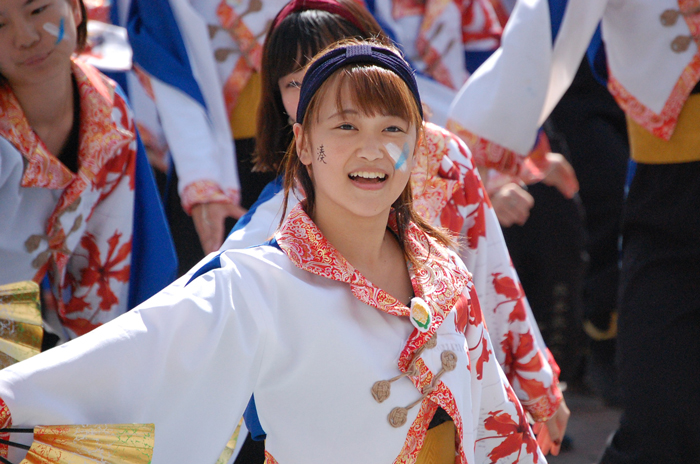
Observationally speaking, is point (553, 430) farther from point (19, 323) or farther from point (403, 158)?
point (19, 323)

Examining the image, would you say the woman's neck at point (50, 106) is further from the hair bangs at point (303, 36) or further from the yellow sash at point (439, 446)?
the yellow sash at point (439, 446)

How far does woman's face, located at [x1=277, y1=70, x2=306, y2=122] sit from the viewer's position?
1.95 m

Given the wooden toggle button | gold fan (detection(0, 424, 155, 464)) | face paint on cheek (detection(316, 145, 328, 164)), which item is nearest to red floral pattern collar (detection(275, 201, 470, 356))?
face paint on cheek (detection(316, 145, 328, 164))

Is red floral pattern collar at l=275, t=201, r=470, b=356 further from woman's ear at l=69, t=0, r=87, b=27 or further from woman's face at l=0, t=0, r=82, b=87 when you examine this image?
woman's ear at l=69, t=0, r=87, b=27

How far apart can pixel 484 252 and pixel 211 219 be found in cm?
91

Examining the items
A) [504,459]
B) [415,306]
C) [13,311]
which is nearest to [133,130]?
[13,311]

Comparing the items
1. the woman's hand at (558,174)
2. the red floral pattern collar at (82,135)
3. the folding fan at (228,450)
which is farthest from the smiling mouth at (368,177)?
the woman's hand at (558,174)

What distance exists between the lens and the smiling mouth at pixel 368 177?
4.73ft

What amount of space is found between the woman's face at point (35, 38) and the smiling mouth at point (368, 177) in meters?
0.98

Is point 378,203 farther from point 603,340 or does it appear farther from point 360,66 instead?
point 603,340

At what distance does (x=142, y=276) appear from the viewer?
7.48ft

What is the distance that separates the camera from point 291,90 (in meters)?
1.97

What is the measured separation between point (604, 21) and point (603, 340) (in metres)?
1.87

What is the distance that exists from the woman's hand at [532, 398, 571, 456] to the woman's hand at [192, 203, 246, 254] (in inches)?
41.7
